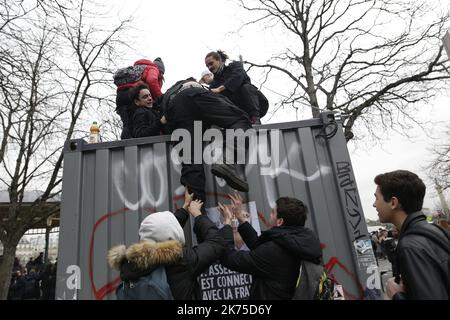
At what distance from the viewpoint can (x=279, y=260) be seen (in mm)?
2055

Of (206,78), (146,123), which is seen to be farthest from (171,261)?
(206,78)

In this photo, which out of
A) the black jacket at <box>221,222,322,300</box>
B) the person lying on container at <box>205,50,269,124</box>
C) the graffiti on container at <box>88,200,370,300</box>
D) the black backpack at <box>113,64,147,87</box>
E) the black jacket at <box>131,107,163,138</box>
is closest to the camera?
the black jacket at <box>221,222,322,300</box>

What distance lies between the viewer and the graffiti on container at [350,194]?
2449 mm

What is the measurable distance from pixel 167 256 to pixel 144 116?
183 centimetres

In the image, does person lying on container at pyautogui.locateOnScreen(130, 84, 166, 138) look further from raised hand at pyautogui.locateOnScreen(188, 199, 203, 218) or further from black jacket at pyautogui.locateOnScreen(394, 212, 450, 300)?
black jacket at pyautogui.locateOnScreen(394, 212, 450, 300)

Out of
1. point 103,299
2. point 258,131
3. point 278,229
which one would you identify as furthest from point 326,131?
point 103,299

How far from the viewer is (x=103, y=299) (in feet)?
8.04

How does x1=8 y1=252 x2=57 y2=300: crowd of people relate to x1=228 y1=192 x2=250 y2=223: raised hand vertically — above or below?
below

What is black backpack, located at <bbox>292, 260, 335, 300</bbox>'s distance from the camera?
6.50 ft

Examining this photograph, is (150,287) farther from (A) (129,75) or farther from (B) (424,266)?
(A) (129,75)

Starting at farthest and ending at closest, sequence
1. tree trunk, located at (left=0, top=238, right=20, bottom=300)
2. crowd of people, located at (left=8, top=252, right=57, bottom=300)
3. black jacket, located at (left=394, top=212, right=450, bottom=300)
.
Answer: crowd of people, located at (left=8, top=252, right=57, bottom=300), tree trunk, located at (left=0, top=238, right=20, bottom=300), black jacket, located at (left=394, top=212, right=450, bottom=300)

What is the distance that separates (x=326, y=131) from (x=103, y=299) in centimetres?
239

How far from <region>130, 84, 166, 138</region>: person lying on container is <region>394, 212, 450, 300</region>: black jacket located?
7.55 feet

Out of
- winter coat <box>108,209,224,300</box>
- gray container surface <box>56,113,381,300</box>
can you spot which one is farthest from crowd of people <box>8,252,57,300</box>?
winter coat <box>108,209,224,300</box>
